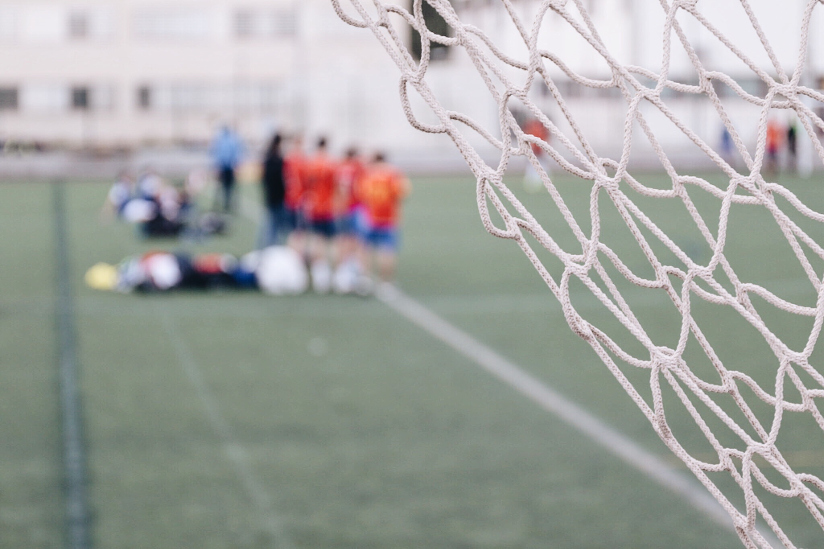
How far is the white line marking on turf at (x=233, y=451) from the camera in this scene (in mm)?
5676

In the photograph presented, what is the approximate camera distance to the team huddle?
12000mm

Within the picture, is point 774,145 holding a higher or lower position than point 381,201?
lower

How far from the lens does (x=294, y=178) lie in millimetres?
13266

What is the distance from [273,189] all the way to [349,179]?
1674 millimetres

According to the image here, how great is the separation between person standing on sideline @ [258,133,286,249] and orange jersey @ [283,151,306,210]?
0.05 meters

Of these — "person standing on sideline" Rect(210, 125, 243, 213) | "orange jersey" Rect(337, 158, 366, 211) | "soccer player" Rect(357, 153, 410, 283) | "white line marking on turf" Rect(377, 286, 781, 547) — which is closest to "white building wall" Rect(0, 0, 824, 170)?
"person standing on sideline" Rect(210, 125, 243, 213)

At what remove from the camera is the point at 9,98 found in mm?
52625

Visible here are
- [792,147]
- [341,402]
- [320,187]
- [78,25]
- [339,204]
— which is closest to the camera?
[341,402]

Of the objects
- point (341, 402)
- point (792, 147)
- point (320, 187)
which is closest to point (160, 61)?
point (792, 147)

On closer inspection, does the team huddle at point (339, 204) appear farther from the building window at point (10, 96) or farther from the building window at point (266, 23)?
the building window at point (10, 96)

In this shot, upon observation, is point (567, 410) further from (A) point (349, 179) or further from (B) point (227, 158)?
(B) point (227, 158)

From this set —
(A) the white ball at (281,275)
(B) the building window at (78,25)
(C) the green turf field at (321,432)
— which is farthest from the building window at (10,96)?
(A) the white ball at (281,275)

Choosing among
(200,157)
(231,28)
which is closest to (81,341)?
(200,157)

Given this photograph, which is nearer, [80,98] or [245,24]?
[80,98]
